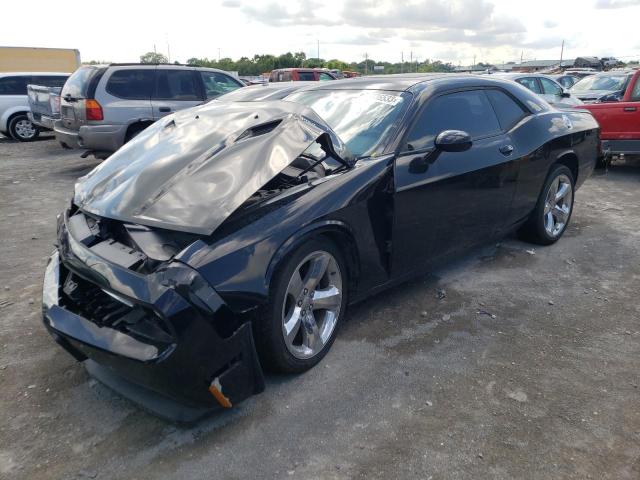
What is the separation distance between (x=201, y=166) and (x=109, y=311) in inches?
35.6

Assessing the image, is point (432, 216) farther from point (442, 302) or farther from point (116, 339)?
point (116, 339)

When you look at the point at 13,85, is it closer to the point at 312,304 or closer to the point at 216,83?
the point at 216,83

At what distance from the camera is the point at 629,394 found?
2824 millimetres

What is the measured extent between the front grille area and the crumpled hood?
397 mm

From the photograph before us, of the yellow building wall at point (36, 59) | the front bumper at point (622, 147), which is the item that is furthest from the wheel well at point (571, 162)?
the yellow building wall at point (36, 59)

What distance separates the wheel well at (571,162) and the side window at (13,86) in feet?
42.1

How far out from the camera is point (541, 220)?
16.4 feet

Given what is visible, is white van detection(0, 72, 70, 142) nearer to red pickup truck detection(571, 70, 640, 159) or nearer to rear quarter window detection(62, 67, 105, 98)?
rear quarter window detection(62, 67, 105, 98)

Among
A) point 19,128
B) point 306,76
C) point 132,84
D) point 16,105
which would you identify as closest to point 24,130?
point 19,128

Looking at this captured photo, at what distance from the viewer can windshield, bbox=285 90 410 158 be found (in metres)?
3.47

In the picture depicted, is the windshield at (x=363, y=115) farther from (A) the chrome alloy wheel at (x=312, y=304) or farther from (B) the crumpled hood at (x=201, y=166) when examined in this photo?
(A) the chrome alloy wheel at (x=312, y=304)

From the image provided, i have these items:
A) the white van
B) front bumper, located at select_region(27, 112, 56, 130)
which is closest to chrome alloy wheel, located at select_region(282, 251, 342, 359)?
front bumper, located at select_region(27, 112, 56, 130)

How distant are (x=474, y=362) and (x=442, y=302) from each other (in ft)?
2.74

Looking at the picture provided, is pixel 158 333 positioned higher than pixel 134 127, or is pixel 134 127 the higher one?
pixel 134 127
